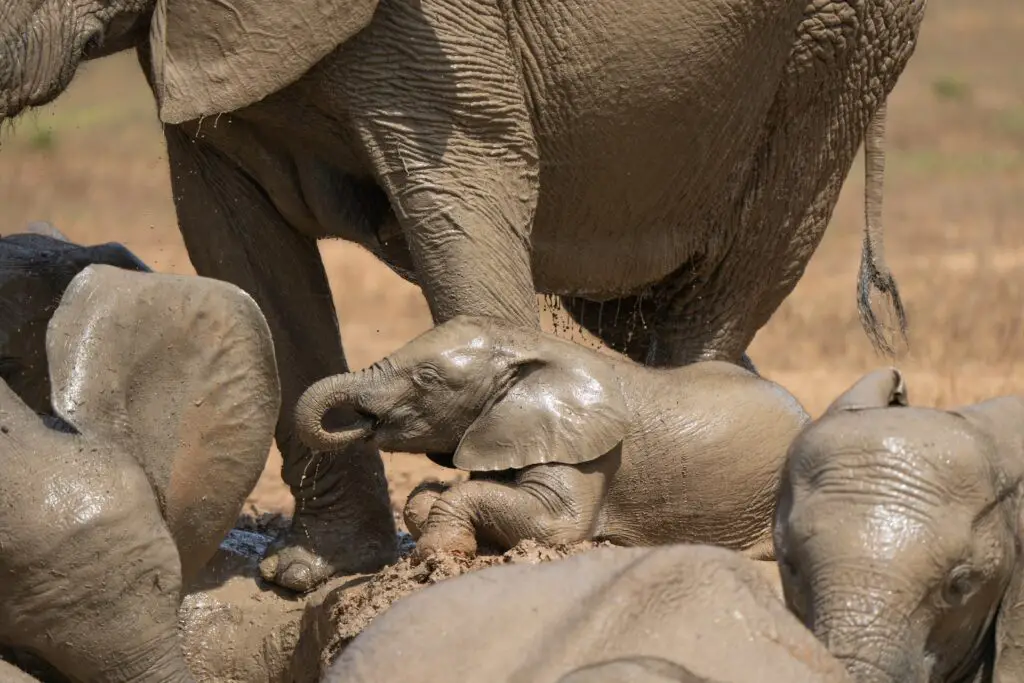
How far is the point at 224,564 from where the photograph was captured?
455cm

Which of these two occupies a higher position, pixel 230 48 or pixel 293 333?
pixel 230 48

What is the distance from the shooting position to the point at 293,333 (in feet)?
15.0

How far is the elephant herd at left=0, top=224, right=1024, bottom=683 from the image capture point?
245cm

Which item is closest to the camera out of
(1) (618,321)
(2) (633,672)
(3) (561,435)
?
(2) (633,672)

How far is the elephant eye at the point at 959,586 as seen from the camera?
267 cm

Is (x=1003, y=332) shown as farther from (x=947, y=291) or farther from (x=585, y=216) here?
(x=585, y=216)

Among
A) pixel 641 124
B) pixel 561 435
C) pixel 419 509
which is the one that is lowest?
pixel 419 509

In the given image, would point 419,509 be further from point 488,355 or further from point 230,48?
point 230,48

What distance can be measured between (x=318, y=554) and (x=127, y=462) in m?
1.00

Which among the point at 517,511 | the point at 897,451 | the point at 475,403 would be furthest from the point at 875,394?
the point at 475,403

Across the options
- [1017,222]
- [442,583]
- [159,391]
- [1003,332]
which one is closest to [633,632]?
[442,583]

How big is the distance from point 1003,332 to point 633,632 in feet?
18.8

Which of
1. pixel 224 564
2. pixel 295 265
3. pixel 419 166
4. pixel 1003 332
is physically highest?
→ pixel 419 166

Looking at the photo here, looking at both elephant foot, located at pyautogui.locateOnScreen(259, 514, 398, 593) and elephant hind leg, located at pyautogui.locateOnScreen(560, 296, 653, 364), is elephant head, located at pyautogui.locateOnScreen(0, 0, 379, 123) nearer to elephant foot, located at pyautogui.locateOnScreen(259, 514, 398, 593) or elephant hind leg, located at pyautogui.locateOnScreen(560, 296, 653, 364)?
elephant foot, located at pyautogui.locateOnScreen(259, 514, 398, 593)
